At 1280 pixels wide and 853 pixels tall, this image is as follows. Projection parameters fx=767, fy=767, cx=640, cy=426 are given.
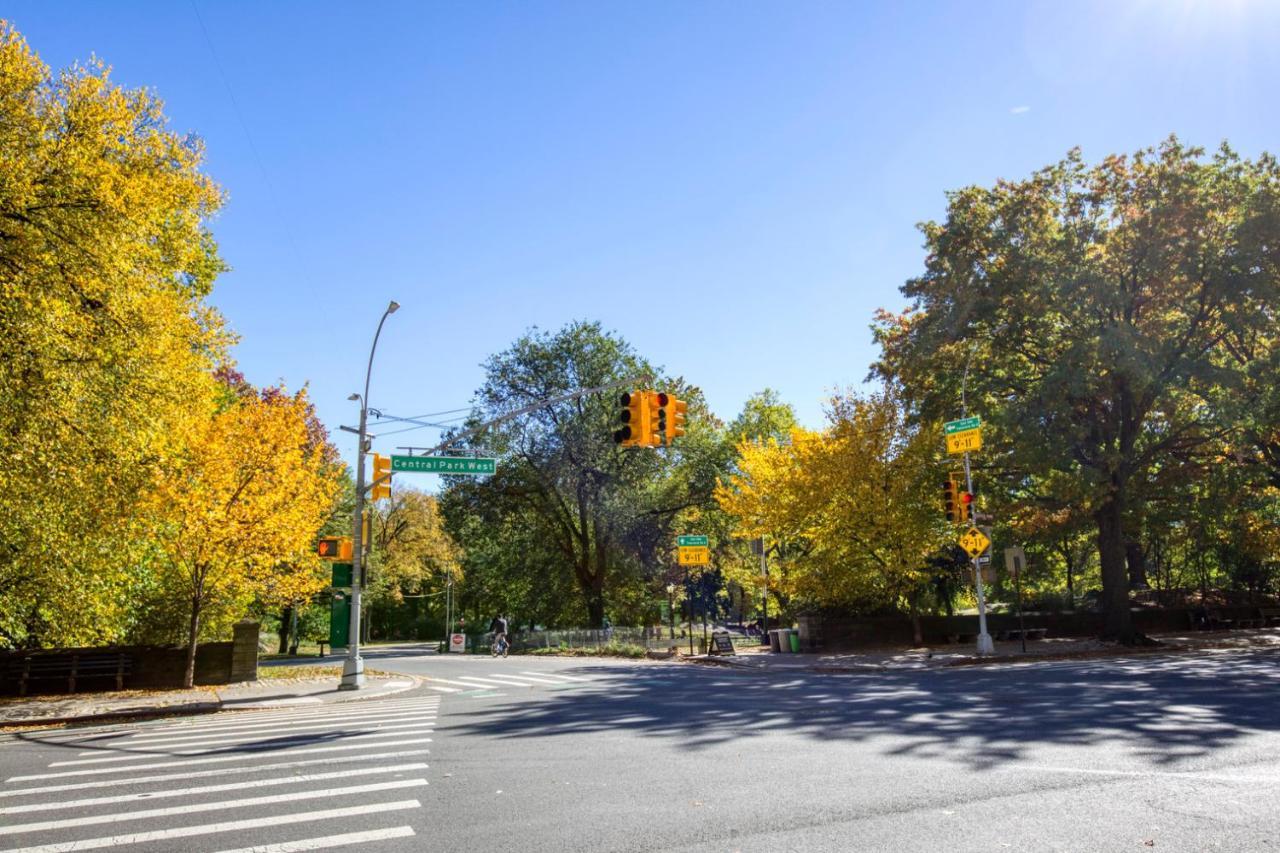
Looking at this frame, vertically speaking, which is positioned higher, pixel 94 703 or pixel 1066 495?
pixel 1066 495

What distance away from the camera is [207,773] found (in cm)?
857

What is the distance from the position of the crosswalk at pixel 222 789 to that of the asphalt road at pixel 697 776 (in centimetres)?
4

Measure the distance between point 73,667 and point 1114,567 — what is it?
33.6 metres

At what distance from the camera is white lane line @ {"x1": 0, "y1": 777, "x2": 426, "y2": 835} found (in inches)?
255

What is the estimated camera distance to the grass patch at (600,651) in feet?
108

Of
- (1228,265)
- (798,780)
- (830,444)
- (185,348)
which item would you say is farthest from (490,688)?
(1228,265)

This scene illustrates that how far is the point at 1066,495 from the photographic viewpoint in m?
26.8

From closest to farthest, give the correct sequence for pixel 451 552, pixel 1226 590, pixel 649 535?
1. pixel 1226 590
2. pixel 649 535
3. pixel 451 552

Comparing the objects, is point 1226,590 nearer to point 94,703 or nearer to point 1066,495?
point 1066,495

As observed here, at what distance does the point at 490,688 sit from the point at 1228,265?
26.3 meters

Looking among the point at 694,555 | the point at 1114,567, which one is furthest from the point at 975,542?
the point at 694,555

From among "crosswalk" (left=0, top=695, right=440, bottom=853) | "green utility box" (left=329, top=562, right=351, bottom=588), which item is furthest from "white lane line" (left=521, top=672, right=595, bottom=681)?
"crosswalk" (left=0, top=695, right=440, bottom=853)

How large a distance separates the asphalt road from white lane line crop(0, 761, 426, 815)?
0.05 metres

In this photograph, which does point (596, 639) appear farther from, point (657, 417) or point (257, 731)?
point (257, 731)
